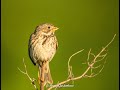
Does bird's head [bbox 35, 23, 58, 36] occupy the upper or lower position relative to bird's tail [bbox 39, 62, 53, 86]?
upper

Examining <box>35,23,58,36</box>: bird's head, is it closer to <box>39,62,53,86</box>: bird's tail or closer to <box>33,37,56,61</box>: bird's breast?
<box>33,37,56,61</box>: bird's breast

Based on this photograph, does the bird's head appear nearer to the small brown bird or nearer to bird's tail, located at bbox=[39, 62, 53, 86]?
the small brown bird

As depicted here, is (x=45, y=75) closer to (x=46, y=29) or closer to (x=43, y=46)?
(x=43, y=46)

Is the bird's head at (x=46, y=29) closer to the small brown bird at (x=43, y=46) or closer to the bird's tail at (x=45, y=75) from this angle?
the small brown bird at (x=43, y=46)

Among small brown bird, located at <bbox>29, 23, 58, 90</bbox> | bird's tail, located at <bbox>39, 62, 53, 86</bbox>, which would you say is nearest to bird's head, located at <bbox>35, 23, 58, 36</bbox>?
small brown bird, located at <bbox>29, 23, 58, 90</bbox>

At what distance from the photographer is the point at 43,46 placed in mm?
6469

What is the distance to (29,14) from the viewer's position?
1147 centimetres

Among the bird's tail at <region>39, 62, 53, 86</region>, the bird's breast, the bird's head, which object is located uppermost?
the bird's head

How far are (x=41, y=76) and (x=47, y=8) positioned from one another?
5.91 meters

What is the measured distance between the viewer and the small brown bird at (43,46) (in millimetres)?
6398

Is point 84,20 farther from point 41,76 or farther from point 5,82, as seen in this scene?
point 41,76

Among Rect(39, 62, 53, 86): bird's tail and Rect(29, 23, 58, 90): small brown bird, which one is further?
Rect(29, 23, 58, 90): small brown bird

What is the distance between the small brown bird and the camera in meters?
6.40

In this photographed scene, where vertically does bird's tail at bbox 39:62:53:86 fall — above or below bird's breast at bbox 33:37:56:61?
below
